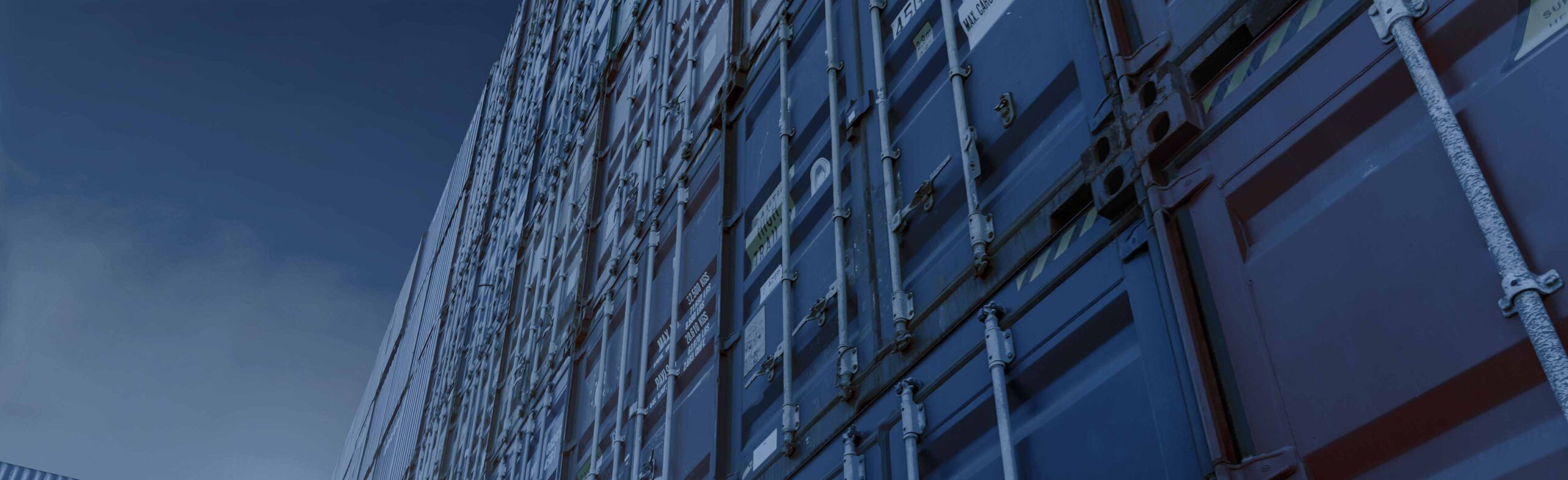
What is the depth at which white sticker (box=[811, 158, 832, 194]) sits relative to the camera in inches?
191

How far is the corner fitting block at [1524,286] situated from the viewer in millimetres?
2102

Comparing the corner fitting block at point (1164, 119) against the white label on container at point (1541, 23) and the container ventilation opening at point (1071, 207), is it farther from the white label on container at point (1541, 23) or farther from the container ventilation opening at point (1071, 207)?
the white label on container at point (1541, 23)

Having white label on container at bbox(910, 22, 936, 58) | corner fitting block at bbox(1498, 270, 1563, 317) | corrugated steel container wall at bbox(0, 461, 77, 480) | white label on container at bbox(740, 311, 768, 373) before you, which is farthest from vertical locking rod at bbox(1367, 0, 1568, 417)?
corrugated steel container wall at bbox(0, 461, 77, 480)

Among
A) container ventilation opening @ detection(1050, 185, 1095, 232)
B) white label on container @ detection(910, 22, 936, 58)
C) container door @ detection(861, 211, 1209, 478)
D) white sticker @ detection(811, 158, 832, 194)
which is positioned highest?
white label on container @ detection(910, 22, 936, 58)

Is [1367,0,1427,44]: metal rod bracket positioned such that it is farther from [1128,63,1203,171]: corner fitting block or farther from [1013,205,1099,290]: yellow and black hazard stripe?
[1013,205,1099,290]: yellow and black hazard stripe

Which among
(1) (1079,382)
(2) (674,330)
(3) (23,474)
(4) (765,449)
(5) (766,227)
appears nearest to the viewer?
(1) (1079,382)

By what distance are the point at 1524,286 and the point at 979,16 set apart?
229 centimetres

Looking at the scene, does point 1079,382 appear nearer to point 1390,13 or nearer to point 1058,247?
point 1058,247

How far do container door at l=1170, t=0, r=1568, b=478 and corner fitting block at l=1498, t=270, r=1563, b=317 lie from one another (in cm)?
2

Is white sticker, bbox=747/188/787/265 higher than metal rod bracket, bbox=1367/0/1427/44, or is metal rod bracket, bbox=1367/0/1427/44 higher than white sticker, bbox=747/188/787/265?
white sticker, bbox=747/188/787/265

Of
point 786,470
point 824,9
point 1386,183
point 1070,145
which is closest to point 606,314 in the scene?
point 824,9

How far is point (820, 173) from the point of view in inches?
194

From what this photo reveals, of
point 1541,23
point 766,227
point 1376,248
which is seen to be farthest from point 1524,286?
point 766,227

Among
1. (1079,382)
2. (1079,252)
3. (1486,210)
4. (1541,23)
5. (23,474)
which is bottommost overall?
(1486,210)
